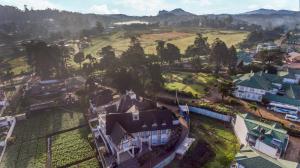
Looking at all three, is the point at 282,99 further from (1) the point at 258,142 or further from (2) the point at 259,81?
(1) the point at 258,142

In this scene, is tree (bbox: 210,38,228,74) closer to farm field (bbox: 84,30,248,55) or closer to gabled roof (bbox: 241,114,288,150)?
farm field (bbox: 84,30,248,55)

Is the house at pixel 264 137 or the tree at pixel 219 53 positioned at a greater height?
the tree at pixel 219 53

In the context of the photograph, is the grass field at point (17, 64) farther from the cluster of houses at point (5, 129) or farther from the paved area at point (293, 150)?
the paved area at point (293, 150)

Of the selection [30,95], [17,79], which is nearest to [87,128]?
[30,95]

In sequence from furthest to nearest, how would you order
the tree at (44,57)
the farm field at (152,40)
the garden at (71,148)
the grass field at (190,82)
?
the farm field at (152,40) → the tree at (44,57) → the grass field at (190,82) → the garden at (71,148)

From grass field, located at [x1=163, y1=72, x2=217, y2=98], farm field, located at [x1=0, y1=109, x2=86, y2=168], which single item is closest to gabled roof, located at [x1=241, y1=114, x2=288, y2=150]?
grass field, located at [x1=163, y1=72, x2=217, y2=98]

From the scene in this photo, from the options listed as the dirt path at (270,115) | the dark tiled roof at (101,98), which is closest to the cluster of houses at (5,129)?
the dark tiled roof at (101,98)

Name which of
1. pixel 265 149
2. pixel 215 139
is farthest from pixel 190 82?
pixel 265 149
